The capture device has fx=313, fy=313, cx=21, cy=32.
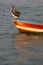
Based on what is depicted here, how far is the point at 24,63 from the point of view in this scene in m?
17.0

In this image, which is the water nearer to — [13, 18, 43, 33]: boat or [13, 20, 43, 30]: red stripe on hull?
[13, 18, 43, 33]: boat

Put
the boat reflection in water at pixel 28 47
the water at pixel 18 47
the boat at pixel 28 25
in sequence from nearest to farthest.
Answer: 1. the water at pixel 18 47
2. the boat reflection in water at pixel 28 47
3. the boat at pixel 28 25

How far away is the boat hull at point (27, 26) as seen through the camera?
23013mm

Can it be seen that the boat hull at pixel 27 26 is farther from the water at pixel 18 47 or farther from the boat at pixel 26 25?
the water at pixel 18 47

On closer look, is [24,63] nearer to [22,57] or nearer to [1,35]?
[22,57]

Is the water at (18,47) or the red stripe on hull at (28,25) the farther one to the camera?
the red stripe on hull at (28,25)

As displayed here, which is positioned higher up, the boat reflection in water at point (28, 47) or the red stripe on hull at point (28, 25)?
the red stripe on hull at point (28, 25)

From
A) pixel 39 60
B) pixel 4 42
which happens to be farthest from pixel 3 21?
pixel 39 60

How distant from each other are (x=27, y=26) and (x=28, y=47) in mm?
3428

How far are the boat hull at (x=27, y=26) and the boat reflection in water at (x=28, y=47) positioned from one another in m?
0.44

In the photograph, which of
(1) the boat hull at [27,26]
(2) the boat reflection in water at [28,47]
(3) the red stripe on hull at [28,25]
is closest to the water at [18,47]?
(2) the boat reflection in water at [28,47]

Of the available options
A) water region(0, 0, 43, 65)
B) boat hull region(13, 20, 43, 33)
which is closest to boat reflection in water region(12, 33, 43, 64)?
water region(0, 0, 43, 65)

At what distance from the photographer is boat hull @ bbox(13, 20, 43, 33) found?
23.0 metres

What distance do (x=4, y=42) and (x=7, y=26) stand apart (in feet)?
21.3
